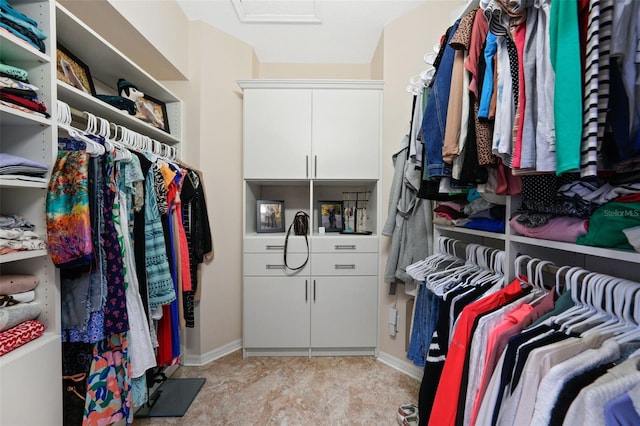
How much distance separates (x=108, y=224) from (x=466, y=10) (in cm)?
180

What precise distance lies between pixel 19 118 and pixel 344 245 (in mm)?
1842

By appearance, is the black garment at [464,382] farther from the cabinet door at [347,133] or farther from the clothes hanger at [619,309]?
the cabinet door at [347,133]

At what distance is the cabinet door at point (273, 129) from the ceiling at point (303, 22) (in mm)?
508

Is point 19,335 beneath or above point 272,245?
beneath

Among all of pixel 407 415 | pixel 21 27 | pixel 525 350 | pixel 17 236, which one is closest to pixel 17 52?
pixel 21 27

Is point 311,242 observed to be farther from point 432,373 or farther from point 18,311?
point 18,311

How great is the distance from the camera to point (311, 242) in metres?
2.10

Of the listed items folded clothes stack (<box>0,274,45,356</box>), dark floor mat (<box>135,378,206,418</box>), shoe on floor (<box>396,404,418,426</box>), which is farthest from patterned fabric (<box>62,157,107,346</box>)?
shoe on floor (<box>396,404,418,426</box>)

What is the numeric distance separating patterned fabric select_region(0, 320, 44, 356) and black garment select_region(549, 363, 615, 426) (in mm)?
1587

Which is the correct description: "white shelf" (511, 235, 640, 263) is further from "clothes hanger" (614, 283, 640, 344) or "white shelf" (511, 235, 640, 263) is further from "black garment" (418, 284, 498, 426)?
"black garment" (418, 284, 498, 426)

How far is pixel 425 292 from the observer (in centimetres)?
145

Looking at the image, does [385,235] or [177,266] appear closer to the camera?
[177,266]

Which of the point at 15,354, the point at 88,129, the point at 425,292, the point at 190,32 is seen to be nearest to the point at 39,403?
the point at 15,354

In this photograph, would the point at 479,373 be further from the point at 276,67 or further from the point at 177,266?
the point at 276,67
